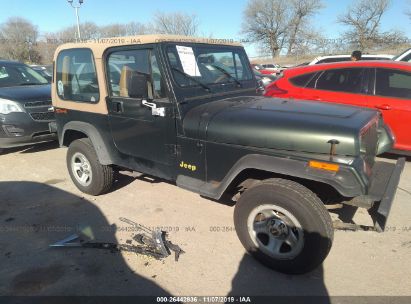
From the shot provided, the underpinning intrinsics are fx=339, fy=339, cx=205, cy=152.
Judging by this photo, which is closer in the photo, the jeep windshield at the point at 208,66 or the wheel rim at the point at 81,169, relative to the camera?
the jeep windshield at the point at 208,66

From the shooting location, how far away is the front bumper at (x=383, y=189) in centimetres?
258

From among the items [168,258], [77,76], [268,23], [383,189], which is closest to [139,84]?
[77,76]

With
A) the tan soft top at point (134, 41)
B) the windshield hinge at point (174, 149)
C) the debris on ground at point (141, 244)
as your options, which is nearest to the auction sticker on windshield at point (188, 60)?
the tan soft top at point (134, 41)

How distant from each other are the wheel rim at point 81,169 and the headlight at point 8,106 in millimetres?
2424

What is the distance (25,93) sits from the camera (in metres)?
6.54

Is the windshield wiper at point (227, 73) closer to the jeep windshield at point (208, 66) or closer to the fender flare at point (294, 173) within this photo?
the jeep windshield at point (208, 66)

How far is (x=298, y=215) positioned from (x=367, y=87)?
3.59 metres

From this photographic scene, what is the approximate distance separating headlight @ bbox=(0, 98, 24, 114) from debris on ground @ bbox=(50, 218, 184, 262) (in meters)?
3.70

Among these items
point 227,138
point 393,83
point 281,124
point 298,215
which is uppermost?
point 393,83

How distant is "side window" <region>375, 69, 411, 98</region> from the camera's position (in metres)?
5.17

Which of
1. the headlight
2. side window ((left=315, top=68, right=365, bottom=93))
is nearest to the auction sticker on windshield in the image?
side window ((left=315, top=68, right=365, bottom=93))

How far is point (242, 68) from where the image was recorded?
4270mm

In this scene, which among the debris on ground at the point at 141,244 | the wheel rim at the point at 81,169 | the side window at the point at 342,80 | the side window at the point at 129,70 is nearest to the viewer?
A: the debris on ground at the point at 141,244

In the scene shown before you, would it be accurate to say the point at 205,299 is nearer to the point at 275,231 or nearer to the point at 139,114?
the point at 275,231
